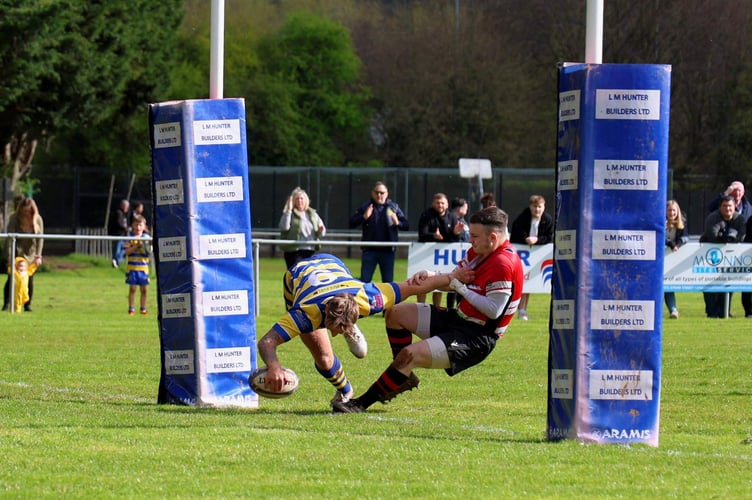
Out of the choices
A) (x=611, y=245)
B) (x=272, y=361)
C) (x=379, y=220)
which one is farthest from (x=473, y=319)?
(x=379, y=220)

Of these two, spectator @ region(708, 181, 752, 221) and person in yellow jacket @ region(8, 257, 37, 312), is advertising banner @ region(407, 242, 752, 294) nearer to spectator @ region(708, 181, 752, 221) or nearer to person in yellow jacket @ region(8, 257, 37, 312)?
spectator @ region(708, 181, 752, 221)

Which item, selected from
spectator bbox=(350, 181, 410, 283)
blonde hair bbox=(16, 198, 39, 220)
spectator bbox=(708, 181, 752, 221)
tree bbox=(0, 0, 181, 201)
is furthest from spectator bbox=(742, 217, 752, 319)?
tree bbox=(0, 0, 181, 201)

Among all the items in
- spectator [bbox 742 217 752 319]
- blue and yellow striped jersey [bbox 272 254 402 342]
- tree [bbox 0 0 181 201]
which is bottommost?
spectator [bbox 742 217 752 319]

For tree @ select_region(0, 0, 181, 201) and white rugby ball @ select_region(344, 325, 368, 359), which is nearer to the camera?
white rugby ball @ select_region(344, 325, 368, 359)

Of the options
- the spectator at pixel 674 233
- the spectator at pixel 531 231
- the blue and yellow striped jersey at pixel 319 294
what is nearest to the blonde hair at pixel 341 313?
the blue and yellow striped jersey at pixel 319 294

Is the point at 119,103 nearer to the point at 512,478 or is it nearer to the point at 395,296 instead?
the point at 395,296

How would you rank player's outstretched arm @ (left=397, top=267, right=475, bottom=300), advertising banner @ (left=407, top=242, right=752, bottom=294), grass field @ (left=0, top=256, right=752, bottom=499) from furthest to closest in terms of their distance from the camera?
advertising banner @ (left=407, top=242, right=752, bottom=294) < player's outstretched arm @ (left=397, top=267, right=475, bottom=300) < grass field @ (left=0, top=256, right=752, bottom=499)

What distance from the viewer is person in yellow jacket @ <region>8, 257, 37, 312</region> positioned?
22094 millimetres

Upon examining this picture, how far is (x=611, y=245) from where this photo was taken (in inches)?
338

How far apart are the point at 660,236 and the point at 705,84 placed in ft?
169

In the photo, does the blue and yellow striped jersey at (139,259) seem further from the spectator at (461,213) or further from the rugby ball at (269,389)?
the rugby ball at (269,389)

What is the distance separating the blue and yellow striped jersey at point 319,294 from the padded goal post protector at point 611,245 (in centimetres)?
166

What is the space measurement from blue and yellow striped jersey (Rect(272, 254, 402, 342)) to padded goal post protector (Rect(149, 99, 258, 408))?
3.45 ft

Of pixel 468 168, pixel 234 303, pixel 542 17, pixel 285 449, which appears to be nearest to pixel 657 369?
pixel 285 449
